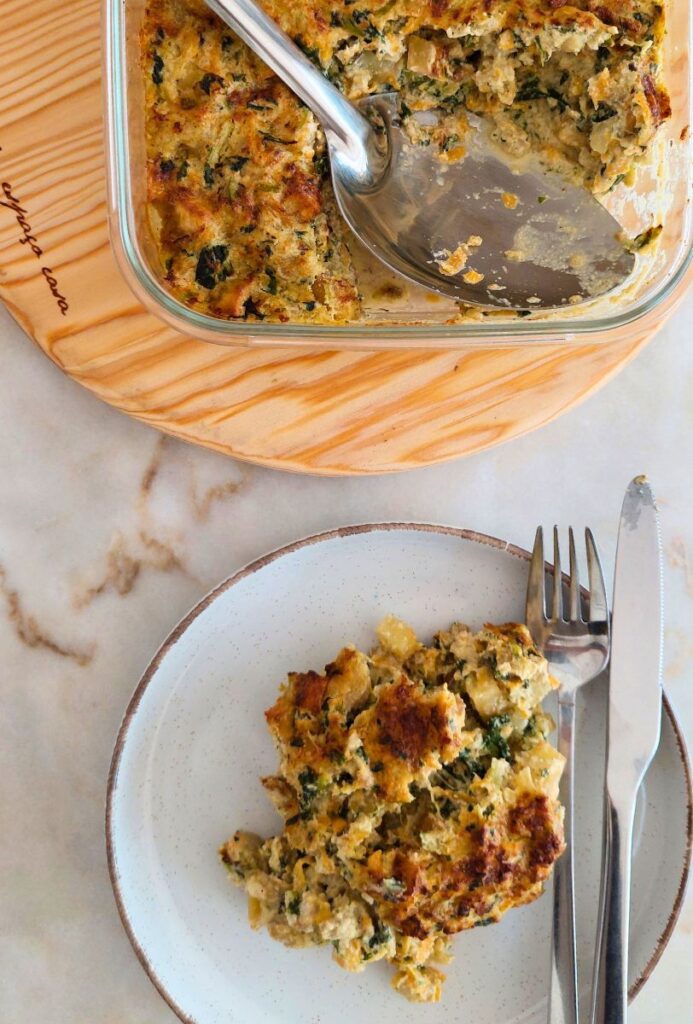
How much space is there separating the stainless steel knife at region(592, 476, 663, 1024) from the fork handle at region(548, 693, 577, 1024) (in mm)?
46

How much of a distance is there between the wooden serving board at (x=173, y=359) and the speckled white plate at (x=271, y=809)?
194 mm

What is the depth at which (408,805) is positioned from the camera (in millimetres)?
1598

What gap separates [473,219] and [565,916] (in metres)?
1.21

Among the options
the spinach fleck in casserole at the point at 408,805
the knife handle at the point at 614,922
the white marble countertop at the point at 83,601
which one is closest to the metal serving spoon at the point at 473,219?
the white marble countertop at the point at 83,601

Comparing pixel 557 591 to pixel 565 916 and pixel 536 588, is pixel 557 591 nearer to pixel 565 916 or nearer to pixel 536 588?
pixel 536 588

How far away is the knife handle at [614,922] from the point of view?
1638 millimetres

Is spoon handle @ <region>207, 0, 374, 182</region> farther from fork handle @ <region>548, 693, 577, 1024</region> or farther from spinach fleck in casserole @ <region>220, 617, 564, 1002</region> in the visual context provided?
fork handle @ <region>548, 693, 577, 1024</region>

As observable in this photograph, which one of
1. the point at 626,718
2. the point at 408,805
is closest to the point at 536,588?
the point at 626,718

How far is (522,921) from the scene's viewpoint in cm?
175

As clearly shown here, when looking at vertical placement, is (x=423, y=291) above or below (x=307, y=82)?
below

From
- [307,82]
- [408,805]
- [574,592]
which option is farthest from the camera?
[574,592]

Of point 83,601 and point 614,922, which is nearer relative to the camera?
point 614,922

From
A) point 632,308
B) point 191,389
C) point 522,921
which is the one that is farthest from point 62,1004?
point 632,308

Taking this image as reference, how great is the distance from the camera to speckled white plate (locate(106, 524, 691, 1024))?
1700 mm
